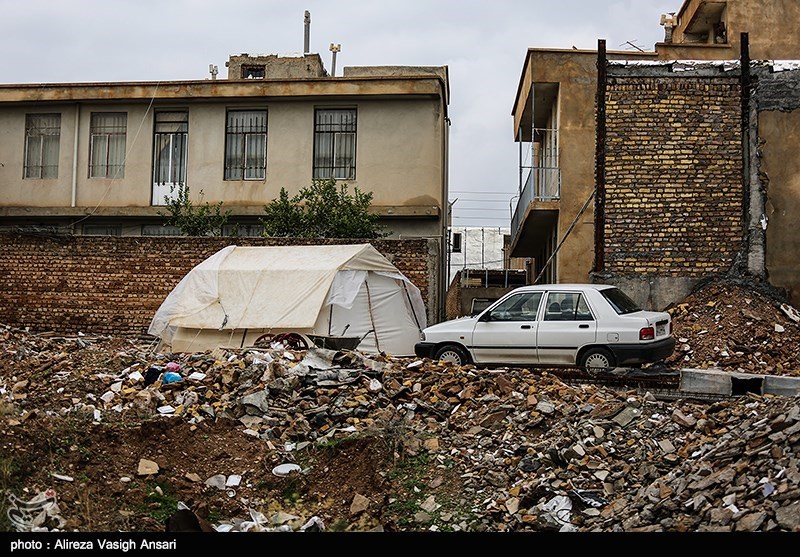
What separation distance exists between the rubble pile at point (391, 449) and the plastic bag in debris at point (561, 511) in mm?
19

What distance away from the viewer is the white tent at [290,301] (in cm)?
1648

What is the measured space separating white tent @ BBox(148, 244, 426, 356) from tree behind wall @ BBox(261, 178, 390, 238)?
326 cm

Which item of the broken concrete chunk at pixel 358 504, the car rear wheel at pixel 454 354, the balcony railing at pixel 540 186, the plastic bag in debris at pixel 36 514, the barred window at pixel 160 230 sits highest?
the balcony railing at pixel 540 186

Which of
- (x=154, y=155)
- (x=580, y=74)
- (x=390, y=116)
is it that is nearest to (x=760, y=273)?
(x=580, y=74)

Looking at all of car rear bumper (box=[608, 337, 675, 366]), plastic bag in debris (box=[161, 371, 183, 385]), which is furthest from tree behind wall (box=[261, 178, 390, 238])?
plastic bag in debris (box=[161, 371, 183, 385])

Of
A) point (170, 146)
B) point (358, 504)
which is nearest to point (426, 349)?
point (358, 504)

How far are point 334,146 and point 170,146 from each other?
477 centimetres

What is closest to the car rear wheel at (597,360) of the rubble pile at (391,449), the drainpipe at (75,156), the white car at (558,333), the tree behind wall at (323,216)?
the white car at (558,333)

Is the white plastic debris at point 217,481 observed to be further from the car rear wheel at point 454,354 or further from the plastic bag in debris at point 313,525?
the car rear wheel at point 454,354

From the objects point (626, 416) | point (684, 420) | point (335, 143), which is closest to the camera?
point (684, 420)

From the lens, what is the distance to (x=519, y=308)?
14289 millimetres

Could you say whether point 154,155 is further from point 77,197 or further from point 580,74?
point 580,74

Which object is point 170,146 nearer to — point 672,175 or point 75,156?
point 75,156

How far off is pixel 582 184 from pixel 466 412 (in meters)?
12.7
